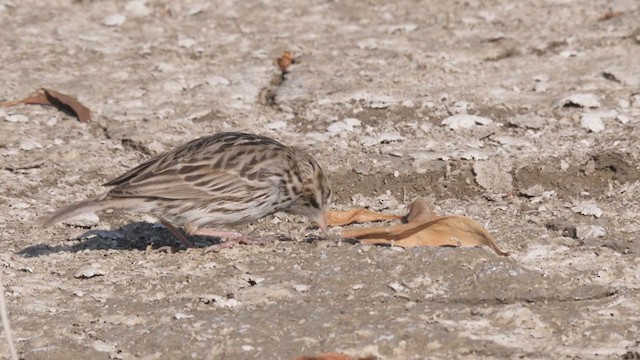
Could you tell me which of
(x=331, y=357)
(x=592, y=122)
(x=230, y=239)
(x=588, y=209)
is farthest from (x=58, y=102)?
(x=331, y=357)

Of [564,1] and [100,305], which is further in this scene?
[564,1]

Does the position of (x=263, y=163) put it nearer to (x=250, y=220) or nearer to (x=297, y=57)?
(x=250, y=220)

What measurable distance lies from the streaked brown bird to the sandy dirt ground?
0.70 feet

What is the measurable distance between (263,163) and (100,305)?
138 cm

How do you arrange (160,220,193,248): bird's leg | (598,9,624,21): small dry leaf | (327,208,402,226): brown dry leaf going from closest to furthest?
(160,220,193,248): bird's leg → (327,208,402,226): brown dry leaf → (598,9,624,21): small dry leaf

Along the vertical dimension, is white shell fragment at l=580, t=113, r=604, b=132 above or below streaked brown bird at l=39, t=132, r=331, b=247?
below

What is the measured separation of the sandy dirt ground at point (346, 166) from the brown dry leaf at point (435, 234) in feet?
0.64

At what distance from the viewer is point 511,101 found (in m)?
8.65

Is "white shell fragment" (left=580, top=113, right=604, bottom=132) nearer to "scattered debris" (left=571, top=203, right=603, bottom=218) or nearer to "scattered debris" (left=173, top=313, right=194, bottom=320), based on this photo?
"scattered debris" (left=571, top=203, right=603, bottom=218)

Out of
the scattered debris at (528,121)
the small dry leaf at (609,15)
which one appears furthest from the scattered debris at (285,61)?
the small dry leaf at (609,15)

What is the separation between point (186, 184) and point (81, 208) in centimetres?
59

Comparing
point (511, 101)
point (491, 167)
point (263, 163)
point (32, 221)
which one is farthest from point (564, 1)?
point (32, 221)

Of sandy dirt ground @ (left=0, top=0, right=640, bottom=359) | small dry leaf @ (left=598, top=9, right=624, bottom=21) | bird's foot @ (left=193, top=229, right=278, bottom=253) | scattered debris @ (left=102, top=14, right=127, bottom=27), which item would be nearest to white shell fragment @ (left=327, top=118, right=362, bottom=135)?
sandy dirt ground @ (left=0, top=0, right=640, bottom=359)

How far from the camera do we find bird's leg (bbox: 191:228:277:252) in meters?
6.69
